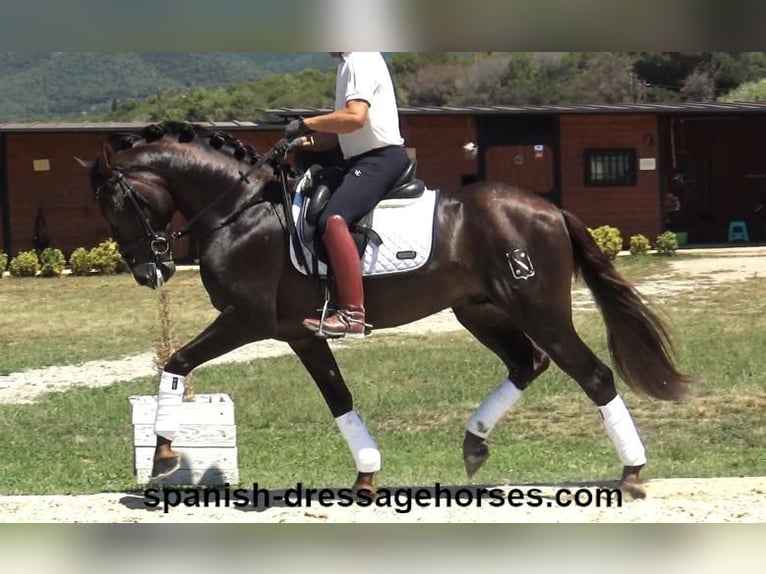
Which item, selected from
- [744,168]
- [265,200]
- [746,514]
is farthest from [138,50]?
[744,168]

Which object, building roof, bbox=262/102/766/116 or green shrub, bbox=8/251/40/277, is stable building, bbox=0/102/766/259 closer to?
building roof, bbox=262/102/766/116

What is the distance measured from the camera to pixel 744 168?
29078mm

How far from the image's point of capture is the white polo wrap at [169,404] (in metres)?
6.45

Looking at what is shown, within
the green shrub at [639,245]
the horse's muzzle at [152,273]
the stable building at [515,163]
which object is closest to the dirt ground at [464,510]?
the horse's muzzle at [152,273]

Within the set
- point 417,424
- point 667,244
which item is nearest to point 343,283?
point 417,424

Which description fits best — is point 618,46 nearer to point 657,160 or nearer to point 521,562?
point 521,562

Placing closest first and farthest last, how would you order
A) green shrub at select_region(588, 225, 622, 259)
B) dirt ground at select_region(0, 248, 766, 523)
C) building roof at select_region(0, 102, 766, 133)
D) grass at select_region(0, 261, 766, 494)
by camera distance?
1. dirt ground at select_region(0, 248, 766, 523)
2. grass at select_region(0, 261, 766, 494)
3. green shrub at select_region(588, 225, 622, 259)
4. building roof at select_region(0, 102, 766, 133)

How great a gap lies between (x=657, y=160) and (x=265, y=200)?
21909 mm

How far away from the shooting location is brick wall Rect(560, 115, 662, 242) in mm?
27344

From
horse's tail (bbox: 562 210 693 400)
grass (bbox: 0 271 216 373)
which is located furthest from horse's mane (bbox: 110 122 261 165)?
grass (bbox: 0 271 216 373)

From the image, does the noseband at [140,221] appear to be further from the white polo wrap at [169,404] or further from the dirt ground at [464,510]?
the dirt ground at [464,510]

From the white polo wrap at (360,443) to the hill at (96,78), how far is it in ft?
253

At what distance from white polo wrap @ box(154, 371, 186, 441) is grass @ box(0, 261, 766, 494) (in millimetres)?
1270

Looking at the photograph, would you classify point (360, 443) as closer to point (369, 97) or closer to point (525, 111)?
point (369, 97)
